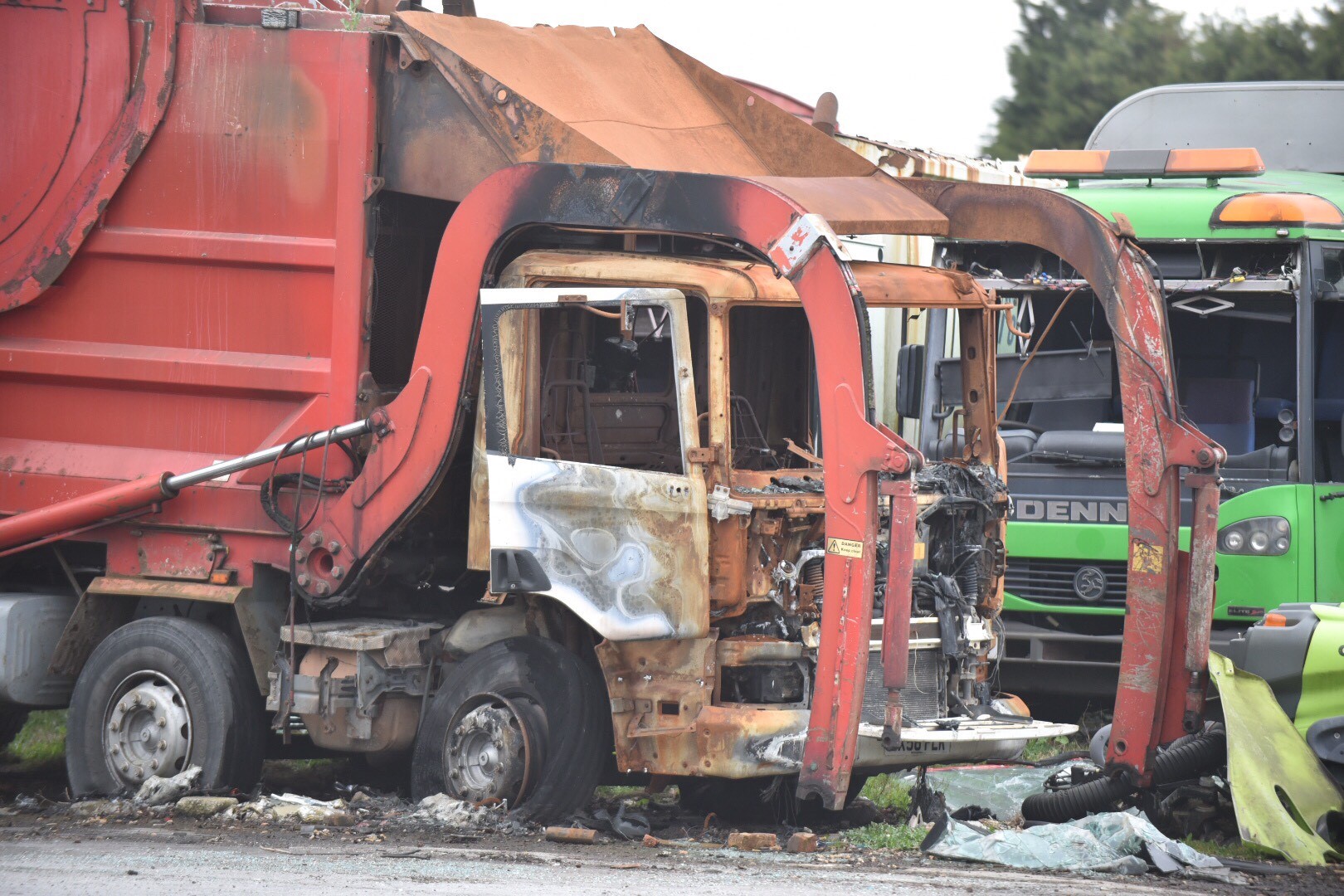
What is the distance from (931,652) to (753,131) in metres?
2.70

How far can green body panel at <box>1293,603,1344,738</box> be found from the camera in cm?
657

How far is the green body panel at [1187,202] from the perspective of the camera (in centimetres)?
918

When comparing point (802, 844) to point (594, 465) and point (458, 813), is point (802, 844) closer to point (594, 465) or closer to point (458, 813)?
point (458, 813)

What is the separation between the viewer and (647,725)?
6.78 metres

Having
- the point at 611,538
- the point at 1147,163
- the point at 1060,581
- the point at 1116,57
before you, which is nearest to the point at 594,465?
the point at 611,538

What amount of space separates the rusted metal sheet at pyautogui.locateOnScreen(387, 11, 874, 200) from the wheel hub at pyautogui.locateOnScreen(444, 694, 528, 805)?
226 centimetres

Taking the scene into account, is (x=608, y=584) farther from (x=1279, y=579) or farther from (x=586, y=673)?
(x=1279, y=579)

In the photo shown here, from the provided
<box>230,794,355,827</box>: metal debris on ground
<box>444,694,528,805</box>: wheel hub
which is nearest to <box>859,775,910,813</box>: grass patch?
<box>444,694,528,805</box>: wheel hub

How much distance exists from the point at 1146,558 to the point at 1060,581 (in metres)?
3.00

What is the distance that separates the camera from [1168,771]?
266 inches

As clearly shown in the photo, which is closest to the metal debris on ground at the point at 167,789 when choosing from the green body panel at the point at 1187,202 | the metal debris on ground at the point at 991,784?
the metal debris on ground at the point at 991,784

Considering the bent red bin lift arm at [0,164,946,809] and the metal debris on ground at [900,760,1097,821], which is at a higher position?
the bent red bin lift arm at [0,164,946,809]

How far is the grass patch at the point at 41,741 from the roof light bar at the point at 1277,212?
7087mm

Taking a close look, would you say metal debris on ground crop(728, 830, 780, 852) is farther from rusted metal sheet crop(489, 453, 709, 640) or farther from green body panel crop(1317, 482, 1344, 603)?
green body panel crop(1317, 482, 1344, 603)
